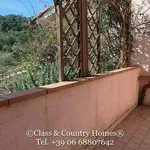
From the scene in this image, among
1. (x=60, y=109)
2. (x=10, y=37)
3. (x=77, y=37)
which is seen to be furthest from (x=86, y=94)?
(x=10, y=37)

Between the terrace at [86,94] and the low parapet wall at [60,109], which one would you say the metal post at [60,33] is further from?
the low parapet wall at [60,109]

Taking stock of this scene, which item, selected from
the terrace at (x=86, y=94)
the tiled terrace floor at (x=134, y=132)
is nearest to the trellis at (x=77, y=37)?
the terrace at (x=86, y=94)

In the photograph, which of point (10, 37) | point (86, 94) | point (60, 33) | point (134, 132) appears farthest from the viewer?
point (134, 132)

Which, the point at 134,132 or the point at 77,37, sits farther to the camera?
the point at 134,132

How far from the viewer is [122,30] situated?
355 centimetres

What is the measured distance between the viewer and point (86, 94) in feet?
7.05

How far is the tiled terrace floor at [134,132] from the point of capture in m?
2.42

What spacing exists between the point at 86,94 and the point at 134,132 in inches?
49.3

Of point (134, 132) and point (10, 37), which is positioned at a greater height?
point (10, 37)

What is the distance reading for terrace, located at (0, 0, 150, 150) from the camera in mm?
1399

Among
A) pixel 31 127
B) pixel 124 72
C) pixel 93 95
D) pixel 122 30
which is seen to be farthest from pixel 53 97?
pixel 122 30

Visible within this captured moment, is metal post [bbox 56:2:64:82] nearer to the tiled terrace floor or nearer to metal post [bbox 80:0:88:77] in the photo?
metal post [bbox 80:0:88:77]

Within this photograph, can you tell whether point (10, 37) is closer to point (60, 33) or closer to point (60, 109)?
point (60, 33)

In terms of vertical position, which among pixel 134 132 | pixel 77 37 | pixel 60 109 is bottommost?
pixel 134 132
